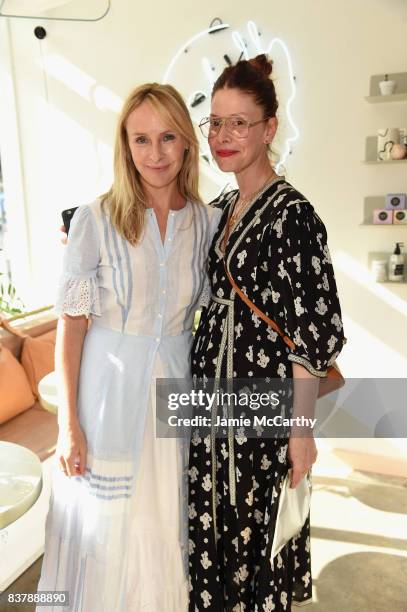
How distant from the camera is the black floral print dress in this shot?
1372mm

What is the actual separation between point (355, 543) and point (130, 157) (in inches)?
83.4

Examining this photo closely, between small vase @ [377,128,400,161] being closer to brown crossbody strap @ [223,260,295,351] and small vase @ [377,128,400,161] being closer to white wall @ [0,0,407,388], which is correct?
white wall @ [0,0,407,388]

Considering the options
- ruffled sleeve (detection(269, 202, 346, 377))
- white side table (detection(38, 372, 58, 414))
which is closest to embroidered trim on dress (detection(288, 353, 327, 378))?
ruffled sleeve (detection(269, 202, 346, 377))

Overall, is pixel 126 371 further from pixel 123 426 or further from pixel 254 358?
pixel 254 358

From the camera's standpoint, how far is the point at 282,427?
4.91 feet

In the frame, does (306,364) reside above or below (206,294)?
below

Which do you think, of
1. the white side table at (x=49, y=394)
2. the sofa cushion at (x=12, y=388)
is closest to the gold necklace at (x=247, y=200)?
the white side table at (x=49, y=394)

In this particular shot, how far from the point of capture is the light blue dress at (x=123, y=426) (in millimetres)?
1452

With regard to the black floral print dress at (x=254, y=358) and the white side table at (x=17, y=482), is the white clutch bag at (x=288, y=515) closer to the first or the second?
the black floral print dress at (x=254, y=358)

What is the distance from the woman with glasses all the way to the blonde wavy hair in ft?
0.39

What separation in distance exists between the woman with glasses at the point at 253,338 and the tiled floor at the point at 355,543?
88 centimetres

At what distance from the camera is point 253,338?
1470mm

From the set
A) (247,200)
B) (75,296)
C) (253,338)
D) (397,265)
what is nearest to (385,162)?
(397,265)

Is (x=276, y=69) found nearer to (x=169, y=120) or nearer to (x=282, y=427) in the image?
(x=169, y=120)
